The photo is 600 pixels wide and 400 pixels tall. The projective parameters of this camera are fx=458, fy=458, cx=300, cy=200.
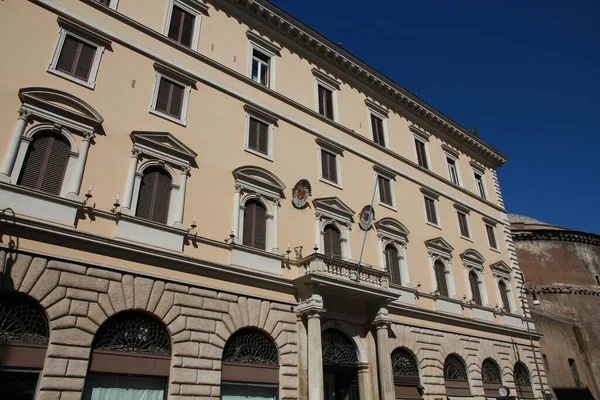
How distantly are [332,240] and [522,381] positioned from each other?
12979 mm

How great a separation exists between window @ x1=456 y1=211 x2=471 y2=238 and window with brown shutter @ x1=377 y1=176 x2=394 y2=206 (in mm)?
5348

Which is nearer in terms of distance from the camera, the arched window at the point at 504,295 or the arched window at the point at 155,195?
the arched window at the point at 155,195

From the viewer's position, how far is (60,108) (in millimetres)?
11891

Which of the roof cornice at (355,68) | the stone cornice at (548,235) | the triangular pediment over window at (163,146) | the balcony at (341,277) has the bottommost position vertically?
the balcony at (341,277)

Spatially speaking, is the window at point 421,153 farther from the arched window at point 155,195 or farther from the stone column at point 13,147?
the stone column at point 13,147

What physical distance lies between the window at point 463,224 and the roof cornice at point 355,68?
479 centimetres

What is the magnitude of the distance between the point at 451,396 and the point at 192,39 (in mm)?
16807

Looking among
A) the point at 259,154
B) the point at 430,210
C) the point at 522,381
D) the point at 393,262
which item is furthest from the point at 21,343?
the point at 522,381

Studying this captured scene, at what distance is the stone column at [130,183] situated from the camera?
12148 millimetres

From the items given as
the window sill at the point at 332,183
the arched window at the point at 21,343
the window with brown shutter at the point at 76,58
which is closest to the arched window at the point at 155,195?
the window with brown shutter at the point at 76,58

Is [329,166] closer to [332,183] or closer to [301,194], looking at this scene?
[332,183]

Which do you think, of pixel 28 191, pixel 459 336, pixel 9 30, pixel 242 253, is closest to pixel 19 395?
pixel 28 191

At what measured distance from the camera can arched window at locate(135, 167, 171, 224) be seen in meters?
12.7

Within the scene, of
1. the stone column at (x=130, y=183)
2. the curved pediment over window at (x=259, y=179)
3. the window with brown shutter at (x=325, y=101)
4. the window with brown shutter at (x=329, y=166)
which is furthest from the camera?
the window with brown shutter at (x=325, y=101)
